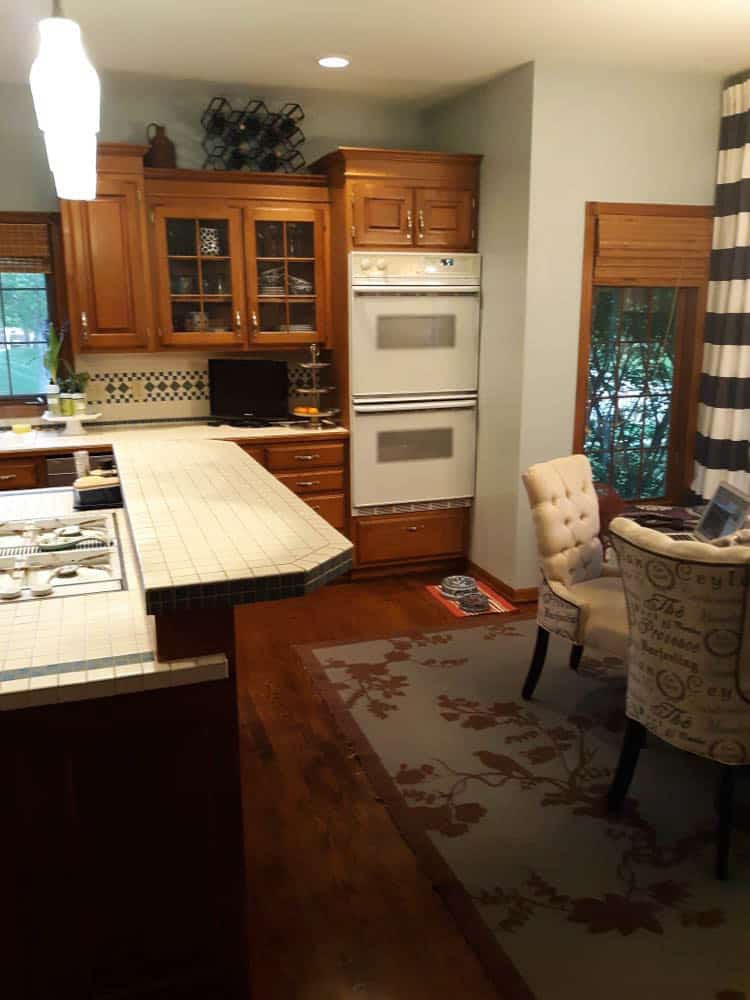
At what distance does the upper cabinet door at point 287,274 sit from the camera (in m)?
4.47

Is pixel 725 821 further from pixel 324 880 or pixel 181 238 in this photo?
pixel 181 238

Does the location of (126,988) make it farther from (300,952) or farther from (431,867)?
(431,867)

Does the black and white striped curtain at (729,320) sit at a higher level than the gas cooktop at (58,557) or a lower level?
higher

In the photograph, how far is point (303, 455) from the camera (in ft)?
14.7

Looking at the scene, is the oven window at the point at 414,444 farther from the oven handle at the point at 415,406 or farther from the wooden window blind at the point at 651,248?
the wooden window blind at the point at 651,248

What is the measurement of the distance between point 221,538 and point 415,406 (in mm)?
2807

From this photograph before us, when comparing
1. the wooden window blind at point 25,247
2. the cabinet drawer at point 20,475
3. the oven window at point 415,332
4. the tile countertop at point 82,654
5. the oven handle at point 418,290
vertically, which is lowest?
the cabinet drawer at point 20,475

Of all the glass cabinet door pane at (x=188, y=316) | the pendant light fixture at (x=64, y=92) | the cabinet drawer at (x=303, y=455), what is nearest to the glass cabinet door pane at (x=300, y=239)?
the glass cabinet door pane at (x=188, y=316)

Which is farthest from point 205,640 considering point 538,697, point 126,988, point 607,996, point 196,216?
point 196,216

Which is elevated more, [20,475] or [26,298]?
[26,298]

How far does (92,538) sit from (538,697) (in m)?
1.86

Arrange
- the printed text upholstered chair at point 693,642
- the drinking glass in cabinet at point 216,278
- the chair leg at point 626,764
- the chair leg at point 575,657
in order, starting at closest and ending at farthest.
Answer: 1. the printed text upholstered chair at point 693,642
2. the chair leg at point 626,764
3. the chair leg at point 575,657
4. the drinking glass in cabinet at point 216,278

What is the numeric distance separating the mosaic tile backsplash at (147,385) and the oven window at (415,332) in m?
0.72

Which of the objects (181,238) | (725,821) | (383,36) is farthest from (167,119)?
(725,821)
